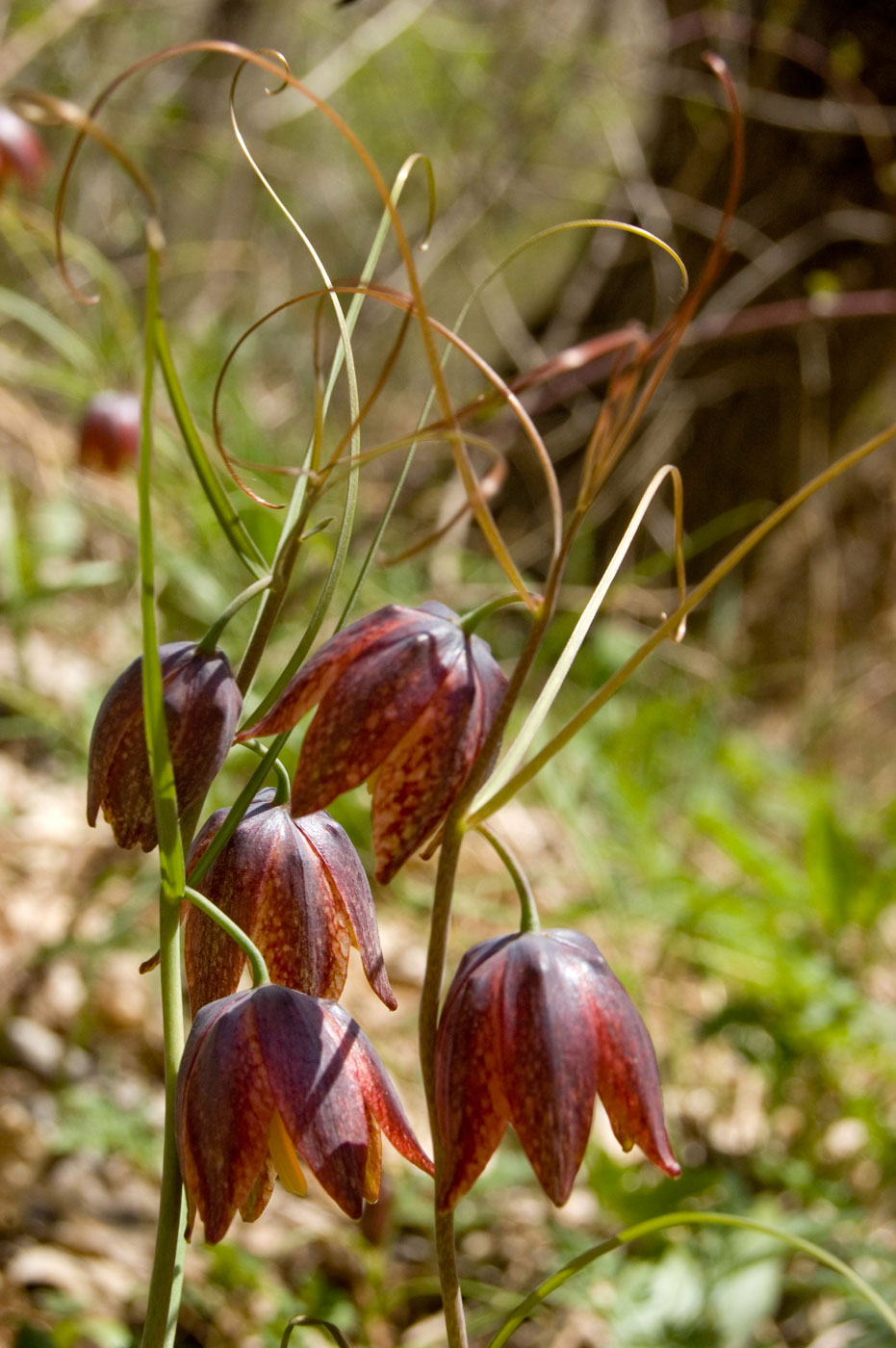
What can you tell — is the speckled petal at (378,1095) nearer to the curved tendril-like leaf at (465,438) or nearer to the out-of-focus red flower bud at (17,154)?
the curved tendril-like leaf at (465,438)

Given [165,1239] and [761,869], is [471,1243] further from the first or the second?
[165,1239]

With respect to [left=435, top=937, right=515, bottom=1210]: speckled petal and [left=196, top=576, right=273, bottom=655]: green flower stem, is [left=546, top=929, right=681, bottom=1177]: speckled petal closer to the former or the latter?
[left=435, top=937, right=515, bottom=1210]: speckled petal

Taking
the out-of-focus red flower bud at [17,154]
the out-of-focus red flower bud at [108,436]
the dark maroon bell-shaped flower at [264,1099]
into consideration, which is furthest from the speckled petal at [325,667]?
the out-of-focus red flower bud at [17,154]

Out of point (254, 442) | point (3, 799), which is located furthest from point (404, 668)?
point (254, 442)

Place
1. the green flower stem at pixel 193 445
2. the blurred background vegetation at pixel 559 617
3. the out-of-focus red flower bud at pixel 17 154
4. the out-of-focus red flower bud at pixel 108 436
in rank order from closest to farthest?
the green flower stem at pixel 193 445 → the blurred background vegetation at pixel 559 617 → the out-of-focus red flower bud at pixel 108 436 → the out-of-focus red flower bud at pixel 17 154

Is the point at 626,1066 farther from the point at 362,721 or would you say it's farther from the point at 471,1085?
the point at 362,721

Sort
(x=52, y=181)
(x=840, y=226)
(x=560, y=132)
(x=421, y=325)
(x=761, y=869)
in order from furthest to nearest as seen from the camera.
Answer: (x=52, y=181), (x=560, y=132), (x=840, y=226), (x=761, y=869), (x=421, y=325)
